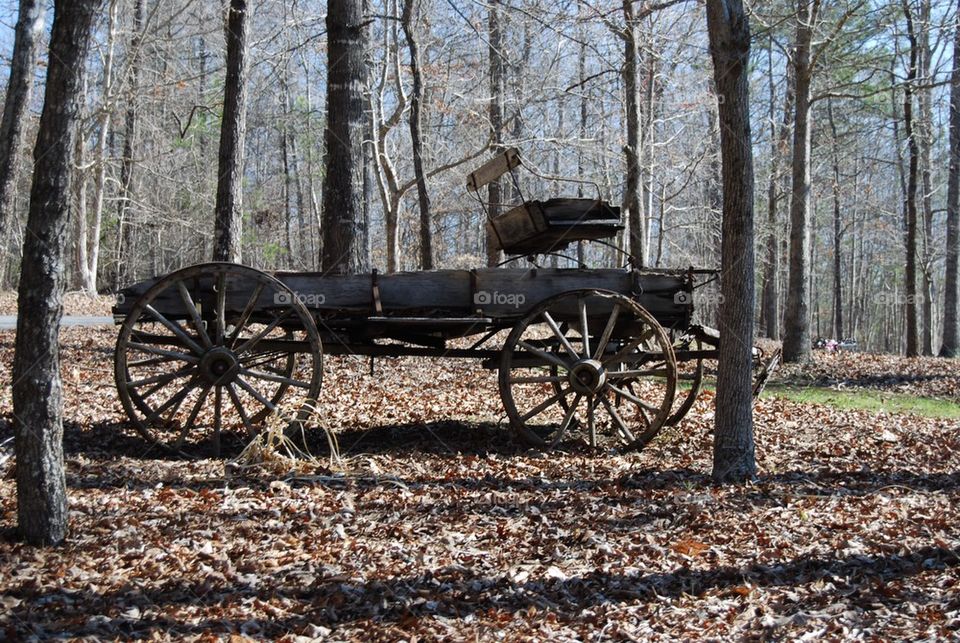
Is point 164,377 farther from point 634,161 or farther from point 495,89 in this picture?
point 495,89

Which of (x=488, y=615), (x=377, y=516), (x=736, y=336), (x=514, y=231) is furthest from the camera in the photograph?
(x=514, y=231)

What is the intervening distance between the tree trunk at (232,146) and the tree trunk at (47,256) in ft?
21.7

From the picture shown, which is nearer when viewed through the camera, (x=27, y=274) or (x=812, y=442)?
(x=27, y=274)

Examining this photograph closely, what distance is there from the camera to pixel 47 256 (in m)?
4.70

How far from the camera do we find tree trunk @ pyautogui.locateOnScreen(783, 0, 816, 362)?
15383mm

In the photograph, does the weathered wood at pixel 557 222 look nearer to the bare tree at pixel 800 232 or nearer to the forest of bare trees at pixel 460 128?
the forest of bare trees at pixel 460 128

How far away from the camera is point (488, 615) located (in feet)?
14.7

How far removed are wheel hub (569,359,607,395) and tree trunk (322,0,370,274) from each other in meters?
3.59

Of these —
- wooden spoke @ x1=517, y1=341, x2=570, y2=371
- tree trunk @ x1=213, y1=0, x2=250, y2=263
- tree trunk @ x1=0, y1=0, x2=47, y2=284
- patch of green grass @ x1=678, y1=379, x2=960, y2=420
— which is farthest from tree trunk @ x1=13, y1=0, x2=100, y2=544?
patch of green grass @ x1=678, y1=379, x2=960, y2=420

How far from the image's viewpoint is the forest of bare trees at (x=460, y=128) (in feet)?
38.1

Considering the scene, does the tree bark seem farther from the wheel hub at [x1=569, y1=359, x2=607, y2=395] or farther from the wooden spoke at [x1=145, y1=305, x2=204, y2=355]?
the wheel hub at [x1=569, y1=359, x2=607, y2=395]

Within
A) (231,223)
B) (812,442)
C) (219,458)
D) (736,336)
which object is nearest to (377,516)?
(219,458)

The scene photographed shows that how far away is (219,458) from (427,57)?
1549 cm

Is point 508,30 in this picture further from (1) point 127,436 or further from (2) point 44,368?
(2) point 44,368
